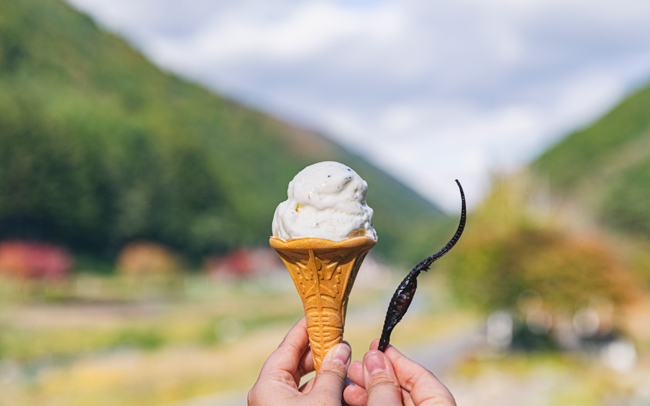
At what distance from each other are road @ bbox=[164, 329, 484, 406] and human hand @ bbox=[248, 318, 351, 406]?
480 inches

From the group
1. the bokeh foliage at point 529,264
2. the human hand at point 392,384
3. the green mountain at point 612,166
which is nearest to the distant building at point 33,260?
the bokeh foliage at point 529,264

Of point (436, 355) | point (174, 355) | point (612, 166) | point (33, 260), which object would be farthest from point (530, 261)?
point (612, 166)

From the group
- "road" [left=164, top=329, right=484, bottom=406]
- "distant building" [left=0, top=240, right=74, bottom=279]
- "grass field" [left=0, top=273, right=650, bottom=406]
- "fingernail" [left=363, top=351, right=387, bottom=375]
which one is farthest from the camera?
"distant building" [left=0, top=240, right=74, bottom=279]

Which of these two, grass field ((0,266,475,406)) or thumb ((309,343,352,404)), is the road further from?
thumb ((309,343,352,404))

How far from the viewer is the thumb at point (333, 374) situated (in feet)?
9.64

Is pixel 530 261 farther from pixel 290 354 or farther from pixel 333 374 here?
pixel 333 374

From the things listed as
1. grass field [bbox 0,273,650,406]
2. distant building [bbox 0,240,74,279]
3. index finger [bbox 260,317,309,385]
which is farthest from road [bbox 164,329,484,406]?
distant building [bbox 0,240,74,279]

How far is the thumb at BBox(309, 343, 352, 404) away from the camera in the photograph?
2.94m

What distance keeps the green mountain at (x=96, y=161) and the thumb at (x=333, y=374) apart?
50.1 m

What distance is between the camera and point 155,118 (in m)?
82.6

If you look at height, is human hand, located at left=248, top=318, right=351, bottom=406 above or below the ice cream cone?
below

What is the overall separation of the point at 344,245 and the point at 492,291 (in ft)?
60.3

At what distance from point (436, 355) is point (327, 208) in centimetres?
2030

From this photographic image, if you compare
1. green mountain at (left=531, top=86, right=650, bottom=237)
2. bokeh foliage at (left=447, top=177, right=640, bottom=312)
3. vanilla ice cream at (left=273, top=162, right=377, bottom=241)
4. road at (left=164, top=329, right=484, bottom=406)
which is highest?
green mountain at (left=531, top=86, right=650, bottom=237)
